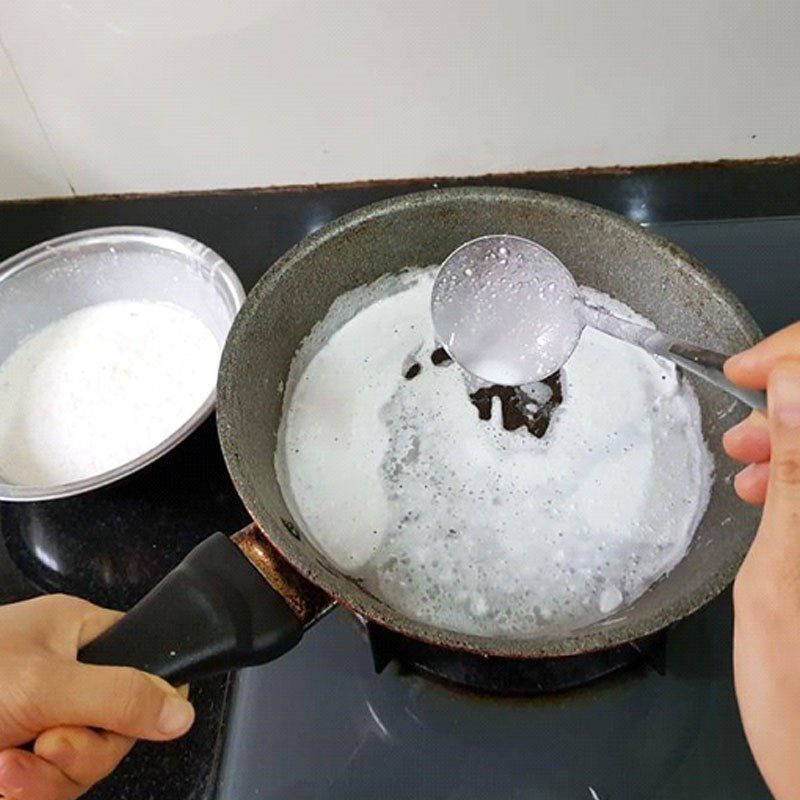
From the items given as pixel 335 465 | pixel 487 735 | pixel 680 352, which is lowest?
pixel 487 735

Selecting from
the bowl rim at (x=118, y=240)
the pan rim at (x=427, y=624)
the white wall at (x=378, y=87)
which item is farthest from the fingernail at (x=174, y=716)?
the white wall at (x=378, y=87)

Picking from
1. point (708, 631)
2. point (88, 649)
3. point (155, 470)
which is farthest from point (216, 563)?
point (708, 631)

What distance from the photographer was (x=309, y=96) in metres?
0.83

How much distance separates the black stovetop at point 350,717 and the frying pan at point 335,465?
83 mm

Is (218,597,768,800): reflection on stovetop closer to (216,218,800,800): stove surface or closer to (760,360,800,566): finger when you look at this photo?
(216,218,800,800): stove surface

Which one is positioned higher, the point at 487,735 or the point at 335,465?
the point at 335,465

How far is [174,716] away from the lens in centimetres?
48

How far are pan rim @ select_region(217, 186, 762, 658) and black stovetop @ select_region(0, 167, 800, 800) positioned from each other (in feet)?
0.31

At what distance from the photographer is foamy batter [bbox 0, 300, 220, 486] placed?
2.55 feet

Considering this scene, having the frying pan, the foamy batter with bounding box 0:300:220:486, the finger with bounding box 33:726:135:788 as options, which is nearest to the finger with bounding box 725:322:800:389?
the frying pan

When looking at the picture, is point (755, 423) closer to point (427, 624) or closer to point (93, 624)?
point (427, 624)

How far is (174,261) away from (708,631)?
60 cm

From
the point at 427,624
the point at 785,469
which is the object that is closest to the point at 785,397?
the point at 785,469

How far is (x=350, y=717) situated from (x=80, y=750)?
0.81ft
